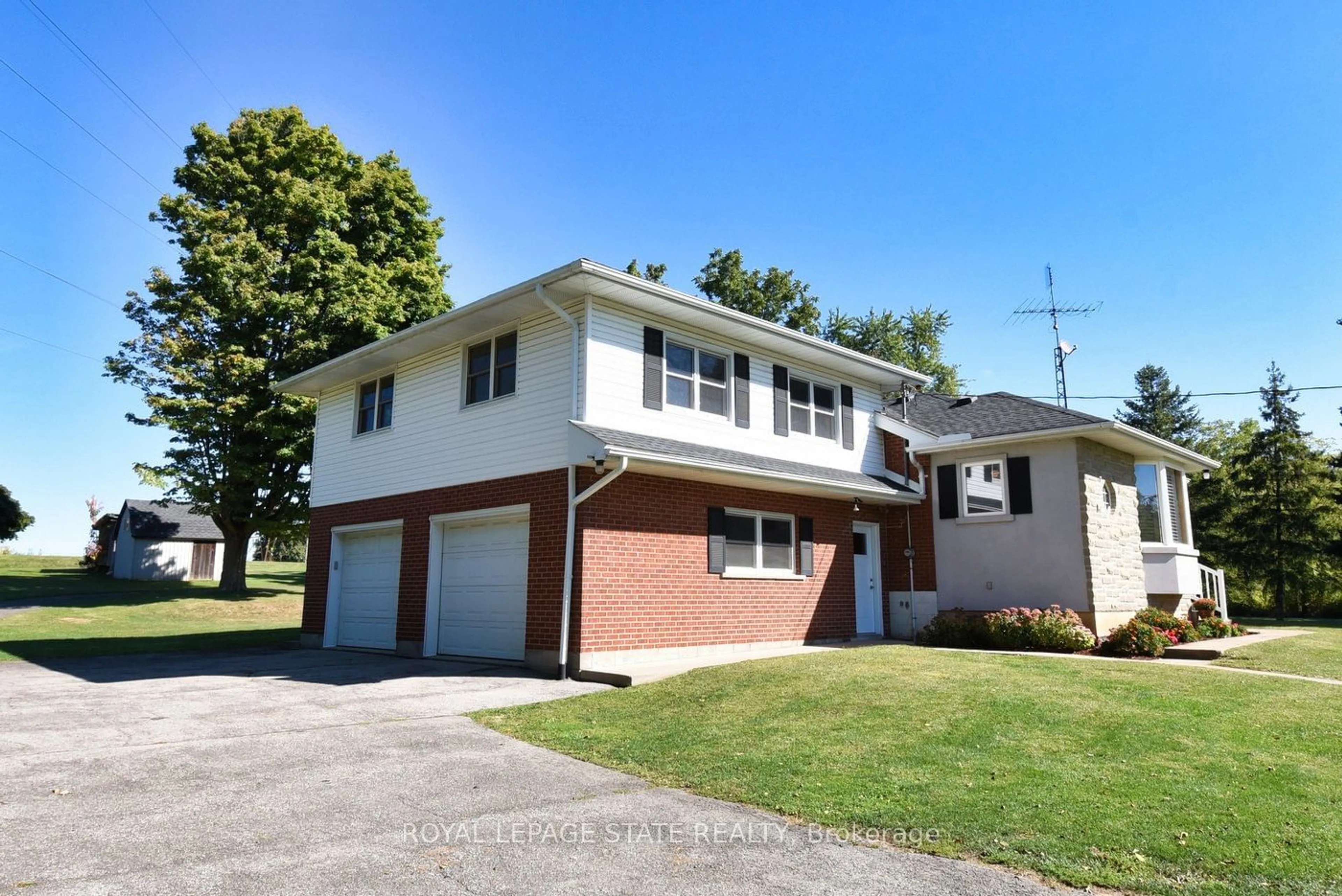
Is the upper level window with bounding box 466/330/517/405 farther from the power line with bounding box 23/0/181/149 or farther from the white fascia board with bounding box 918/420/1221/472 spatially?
the power line with bounding box 23/0/181/149

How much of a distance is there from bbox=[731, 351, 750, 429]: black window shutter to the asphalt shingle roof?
25.3 inches

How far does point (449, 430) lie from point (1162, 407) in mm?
50159

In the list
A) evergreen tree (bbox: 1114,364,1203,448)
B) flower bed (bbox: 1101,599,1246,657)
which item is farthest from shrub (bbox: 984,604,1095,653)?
evergreen tree (bbox: 1114,364,1203,448)

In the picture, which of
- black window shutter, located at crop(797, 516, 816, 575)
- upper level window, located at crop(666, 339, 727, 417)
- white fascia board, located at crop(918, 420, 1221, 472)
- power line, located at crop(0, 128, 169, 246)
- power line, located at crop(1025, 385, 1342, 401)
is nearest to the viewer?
upper level window, located at crop(666, 339, 727, 417)

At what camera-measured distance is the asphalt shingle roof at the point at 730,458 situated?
11.4 meters

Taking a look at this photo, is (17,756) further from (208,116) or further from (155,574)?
(155,574)

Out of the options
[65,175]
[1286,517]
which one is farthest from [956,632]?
[1286,517]

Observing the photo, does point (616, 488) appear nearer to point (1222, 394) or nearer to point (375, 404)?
point (375, 404)

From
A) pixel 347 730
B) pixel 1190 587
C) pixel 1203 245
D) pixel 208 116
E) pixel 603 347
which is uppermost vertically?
pixel 208 116

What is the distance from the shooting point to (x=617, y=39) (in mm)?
12961

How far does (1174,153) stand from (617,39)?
10.5 m

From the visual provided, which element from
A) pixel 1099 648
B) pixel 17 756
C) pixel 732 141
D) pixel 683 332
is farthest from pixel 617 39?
pixel 1099 648

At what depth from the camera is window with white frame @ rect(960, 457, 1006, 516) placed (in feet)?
51.1

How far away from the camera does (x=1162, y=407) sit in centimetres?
4969
